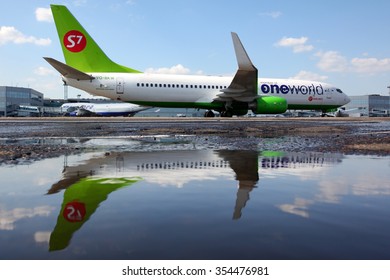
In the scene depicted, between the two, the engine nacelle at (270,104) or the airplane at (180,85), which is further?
the engine nacelle at (270,104)

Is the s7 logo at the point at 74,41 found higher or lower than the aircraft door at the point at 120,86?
higher

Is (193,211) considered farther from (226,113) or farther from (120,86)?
(226,113)

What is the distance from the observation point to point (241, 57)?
1241 inches

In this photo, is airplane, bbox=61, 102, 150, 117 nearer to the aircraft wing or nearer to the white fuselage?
the white fuselage

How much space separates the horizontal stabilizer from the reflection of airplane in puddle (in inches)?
867

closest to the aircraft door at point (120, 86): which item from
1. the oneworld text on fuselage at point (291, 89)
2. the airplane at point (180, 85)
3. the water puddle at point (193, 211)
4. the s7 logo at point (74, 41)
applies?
the airplane at point (180, 85)

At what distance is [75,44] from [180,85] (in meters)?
9.51

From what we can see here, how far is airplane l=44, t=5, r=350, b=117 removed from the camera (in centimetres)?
3039

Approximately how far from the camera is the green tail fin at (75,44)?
3017 centimetres

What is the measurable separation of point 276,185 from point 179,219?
2.00 meters

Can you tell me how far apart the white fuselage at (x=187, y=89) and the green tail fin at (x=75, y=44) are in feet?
4.47

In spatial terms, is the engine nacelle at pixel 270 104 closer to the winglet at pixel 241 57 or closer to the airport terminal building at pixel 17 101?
the winglet at pixel 241 57

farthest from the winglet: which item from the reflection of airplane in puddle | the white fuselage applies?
the reflection of airplane in puddle

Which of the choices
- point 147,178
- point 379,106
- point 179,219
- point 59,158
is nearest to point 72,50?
point 59,158
